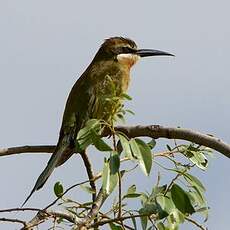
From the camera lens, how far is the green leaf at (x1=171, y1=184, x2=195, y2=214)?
6.76ft

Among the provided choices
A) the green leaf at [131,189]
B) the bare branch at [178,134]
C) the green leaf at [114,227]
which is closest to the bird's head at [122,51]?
the bare branch at [178,134]

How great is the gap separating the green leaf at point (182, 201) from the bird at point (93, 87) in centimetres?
84

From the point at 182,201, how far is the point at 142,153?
160 mm

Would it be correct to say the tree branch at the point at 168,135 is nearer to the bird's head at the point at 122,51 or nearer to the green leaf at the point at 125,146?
the green leaf at the point at 125,146

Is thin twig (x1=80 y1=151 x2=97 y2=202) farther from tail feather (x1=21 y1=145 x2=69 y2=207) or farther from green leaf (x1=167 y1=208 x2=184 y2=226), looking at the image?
tail feather (x1=21 y1=145 x2=69 y2=207)

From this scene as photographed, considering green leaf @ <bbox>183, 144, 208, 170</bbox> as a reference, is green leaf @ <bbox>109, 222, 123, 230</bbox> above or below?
below

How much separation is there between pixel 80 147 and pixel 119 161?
107 mm

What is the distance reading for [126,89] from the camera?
14.5 feet

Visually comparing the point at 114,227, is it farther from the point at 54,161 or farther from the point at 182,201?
the point at 54,161

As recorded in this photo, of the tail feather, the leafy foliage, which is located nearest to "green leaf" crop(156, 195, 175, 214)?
the leafy foliage

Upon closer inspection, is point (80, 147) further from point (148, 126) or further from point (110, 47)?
point (110, 47)

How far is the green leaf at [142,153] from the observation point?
2.01 m

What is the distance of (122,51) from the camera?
483 cm

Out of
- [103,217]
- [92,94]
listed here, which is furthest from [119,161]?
[92,94]
